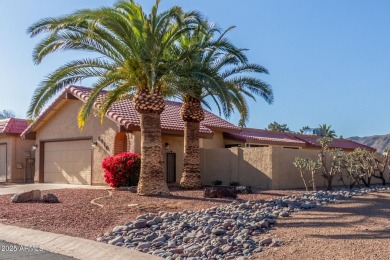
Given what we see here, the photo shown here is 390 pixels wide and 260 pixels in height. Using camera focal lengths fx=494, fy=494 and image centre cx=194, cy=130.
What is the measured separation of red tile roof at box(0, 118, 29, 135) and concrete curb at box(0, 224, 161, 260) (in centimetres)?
1802

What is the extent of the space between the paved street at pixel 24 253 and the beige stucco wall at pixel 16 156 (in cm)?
1969

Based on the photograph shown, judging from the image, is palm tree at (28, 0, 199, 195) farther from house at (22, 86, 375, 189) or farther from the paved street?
the paved street

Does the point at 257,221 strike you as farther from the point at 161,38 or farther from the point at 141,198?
the point at 161,38

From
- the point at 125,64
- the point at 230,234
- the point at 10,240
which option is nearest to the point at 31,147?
the point at 125,64

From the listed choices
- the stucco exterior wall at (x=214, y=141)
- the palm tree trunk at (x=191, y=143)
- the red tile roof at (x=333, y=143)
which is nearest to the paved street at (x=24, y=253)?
the palm tree trunk at (x=191, y=143)

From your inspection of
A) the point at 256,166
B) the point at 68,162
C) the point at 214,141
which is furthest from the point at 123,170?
the point at 214,141

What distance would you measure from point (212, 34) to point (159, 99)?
3.70 meters

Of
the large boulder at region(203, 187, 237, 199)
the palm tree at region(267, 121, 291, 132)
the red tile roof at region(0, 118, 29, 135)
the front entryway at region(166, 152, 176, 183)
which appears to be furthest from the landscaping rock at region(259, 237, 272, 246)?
the palm tree at region(267, 121, 291, 132)

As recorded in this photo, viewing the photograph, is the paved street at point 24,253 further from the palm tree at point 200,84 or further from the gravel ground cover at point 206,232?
the palm tree at point 200,84

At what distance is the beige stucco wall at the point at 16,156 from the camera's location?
91.4ft

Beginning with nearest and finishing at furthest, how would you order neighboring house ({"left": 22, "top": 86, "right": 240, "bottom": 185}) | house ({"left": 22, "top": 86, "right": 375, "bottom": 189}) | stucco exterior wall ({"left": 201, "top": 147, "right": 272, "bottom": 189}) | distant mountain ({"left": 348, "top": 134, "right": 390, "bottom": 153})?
stucco exterior wall ({"left": 201, "top": 147, "right": 272, "bottom": 189}), house ({"left": 22, "top": 86, "right": 375, "bottom": 189}), neighboring house ({"left": 22, "top": 86, "right": 240, "bottom": 185}), distant mountain ({"left": 348, "top": 134, "right": 390, "bottom": 153})

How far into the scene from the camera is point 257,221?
10500mm

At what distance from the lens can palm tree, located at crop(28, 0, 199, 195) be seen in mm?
15305

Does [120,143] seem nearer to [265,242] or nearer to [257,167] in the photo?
[257,167]
